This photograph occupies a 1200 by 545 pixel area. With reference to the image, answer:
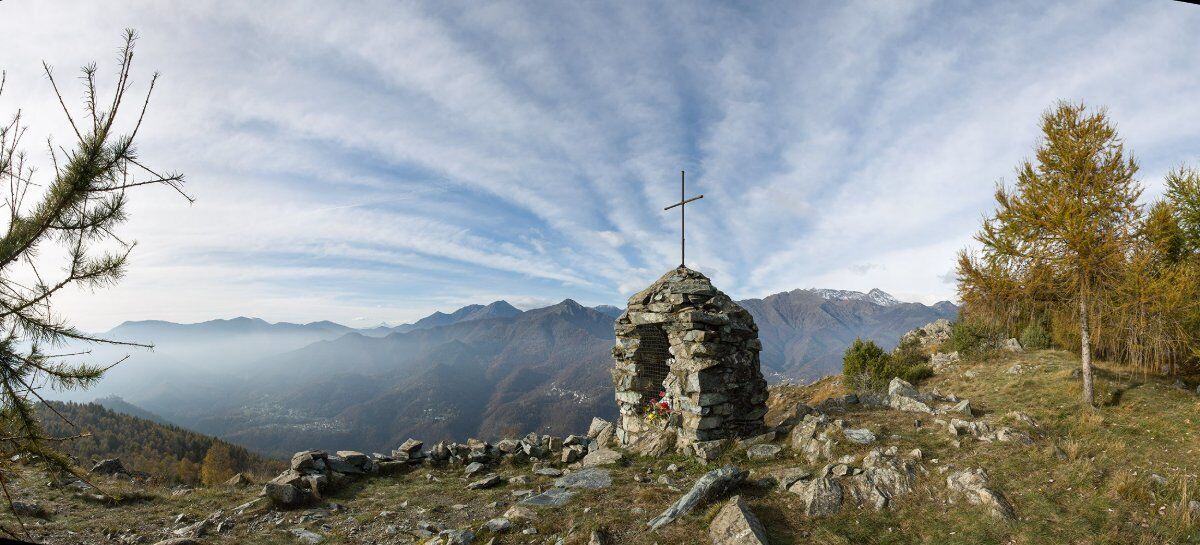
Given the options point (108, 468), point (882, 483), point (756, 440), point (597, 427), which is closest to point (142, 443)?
point (108, 468)

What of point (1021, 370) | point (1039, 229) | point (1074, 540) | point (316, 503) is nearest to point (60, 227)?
point (316, 503)

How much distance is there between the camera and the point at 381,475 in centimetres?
1277

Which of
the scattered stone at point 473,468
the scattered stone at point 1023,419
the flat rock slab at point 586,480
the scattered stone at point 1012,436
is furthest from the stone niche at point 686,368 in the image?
the scattered stone at point 1023,419

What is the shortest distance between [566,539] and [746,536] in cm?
282

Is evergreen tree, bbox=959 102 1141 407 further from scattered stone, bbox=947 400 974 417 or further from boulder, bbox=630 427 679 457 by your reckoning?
boulder, bbox=630 427 679 457

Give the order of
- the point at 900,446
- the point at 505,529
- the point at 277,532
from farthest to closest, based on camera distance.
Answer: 1. the point at 900,446
2. the point at 277,532
3. the point at 505,529

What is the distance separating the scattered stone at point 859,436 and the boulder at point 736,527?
453 centimetres

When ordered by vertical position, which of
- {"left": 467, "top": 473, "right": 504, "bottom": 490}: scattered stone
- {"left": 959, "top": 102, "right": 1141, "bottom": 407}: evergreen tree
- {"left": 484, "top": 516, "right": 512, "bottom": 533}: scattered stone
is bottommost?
{"left": 467, "top": 473, "right": 504, "bottom": 490}: scattered stone

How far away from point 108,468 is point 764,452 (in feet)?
61.9

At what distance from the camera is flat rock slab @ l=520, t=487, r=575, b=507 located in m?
8.98

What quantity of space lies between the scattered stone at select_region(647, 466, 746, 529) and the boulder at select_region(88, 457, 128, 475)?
16.3 m

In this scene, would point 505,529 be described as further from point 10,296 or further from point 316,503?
point 10,296

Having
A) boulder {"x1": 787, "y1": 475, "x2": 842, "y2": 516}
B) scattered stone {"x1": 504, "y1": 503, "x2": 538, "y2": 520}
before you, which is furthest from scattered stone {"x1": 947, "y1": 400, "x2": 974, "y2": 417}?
scattered stone {"x1": 504, "y1": 503, "x2": 538, "y2": 520}

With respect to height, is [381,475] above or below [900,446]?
below
